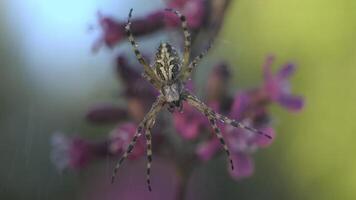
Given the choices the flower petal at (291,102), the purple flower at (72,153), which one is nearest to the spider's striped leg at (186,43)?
the flower petal at (291,102)

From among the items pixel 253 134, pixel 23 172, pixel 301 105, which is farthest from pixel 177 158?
pixel 23 172

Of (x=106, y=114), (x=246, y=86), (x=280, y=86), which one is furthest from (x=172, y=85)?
(x=246, y=86)

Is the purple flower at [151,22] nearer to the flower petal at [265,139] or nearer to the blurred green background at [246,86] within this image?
the flower petal at [265,139]

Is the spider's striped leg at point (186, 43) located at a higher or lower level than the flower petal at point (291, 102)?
higher

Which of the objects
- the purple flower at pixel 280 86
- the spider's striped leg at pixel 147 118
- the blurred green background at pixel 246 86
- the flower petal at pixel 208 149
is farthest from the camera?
the blurred green background at pixel 246 86

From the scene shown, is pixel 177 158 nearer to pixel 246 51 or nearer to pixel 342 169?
pixel 342 169

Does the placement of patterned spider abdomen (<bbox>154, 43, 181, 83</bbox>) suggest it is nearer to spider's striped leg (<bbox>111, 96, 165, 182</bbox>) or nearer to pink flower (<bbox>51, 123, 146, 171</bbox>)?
spider's striped leg (<bbox>111, 96, 165, 182</bbox>)

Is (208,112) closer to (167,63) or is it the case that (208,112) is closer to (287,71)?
(167,63)
